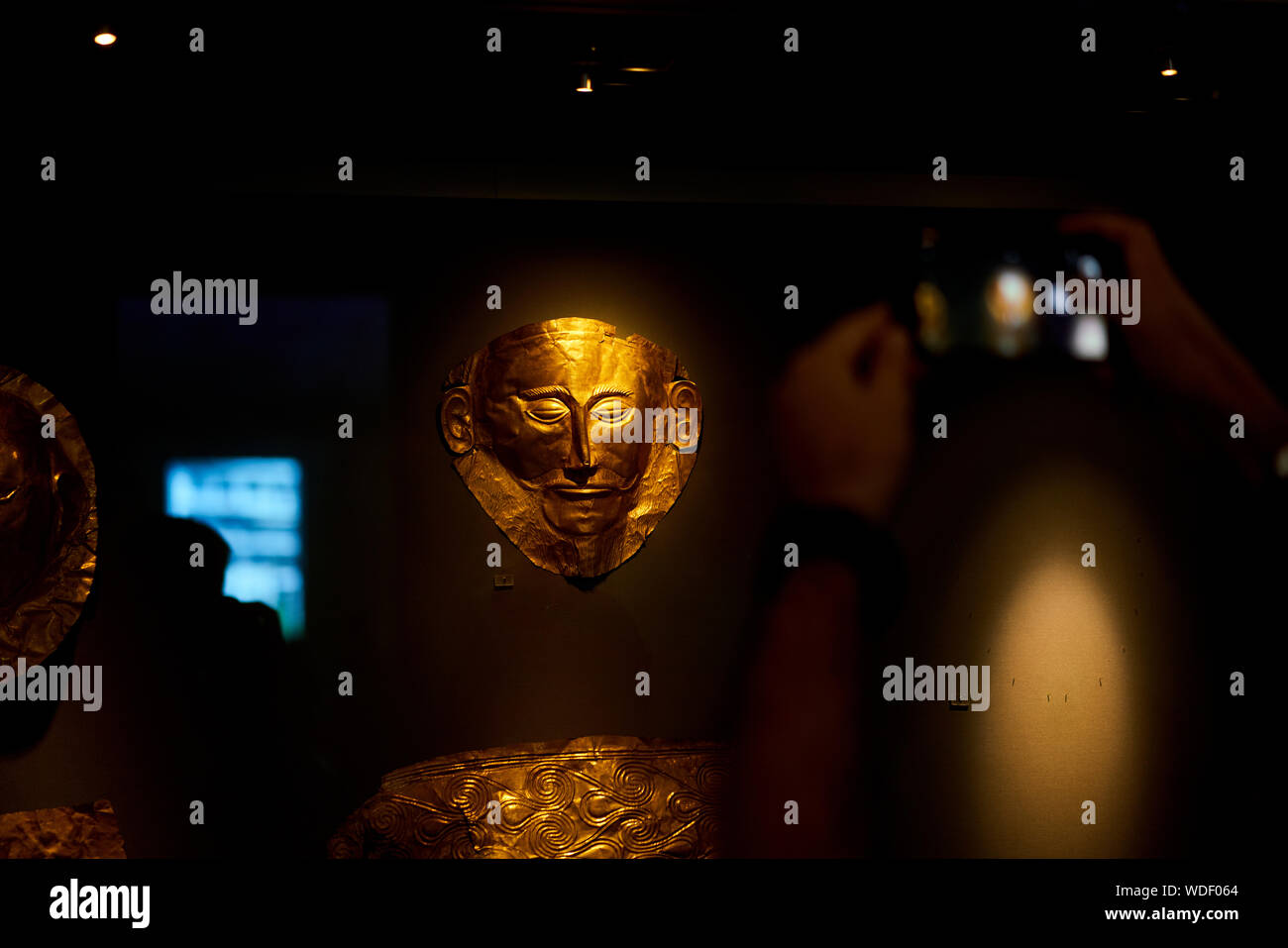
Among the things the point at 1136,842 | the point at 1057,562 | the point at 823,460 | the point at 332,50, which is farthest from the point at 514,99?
the point at 1136,842

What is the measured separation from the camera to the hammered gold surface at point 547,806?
10.8 feet

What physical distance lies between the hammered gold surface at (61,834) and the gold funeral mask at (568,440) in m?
1.49

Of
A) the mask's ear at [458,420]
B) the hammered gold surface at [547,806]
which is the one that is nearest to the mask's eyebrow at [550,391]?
the mask's ear at [458,420]

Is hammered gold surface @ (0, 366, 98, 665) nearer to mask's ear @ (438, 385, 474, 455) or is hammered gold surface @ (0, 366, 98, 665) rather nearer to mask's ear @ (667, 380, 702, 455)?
mask's ear @ (438, 385, 474, 455)

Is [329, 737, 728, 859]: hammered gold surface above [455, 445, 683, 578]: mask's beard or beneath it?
beneath

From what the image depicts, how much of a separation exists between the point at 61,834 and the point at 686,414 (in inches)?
90.0

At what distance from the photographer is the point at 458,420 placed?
3527mm

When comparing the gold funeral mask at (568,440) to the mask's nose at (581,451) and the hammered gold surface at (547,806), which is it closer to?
the mask's nose at (581,451)

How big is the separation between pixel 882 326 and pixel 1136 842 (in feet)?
6.21

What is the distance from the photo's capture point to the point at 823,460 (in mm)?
3678

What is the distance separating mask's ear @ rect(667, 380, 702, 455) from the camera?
358cm

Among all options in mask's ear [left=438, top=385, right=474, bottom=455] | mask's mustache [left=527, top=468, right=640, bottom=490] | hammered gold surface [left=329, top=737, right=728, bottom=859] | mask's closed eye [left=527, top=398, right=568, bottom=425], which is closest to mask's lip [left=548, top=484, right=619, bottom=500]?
mask's mustache [left=527, top=468, right=640, bottom=490]

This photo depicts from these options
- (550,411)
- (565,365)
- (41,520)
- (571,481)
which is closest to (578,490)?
(571,481)

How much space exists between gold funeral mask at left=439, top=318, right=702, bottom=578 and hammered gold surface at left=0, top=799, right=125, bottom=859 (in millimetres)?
1493
